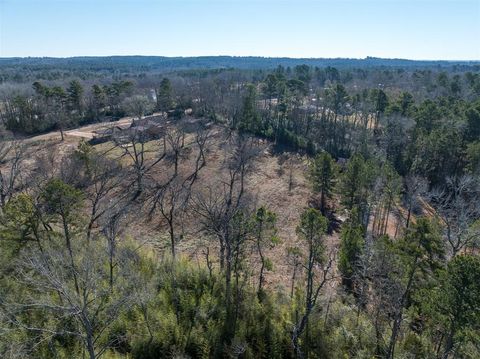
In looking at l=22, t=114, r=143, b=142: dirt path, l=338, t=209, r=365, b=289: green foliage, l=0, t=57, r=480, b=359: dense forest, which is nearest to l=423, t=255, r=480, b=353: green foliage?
l=0, t=57, r=480, b=359: dense forest

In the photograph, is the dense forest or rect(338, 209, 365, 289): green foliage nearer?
the dense forest

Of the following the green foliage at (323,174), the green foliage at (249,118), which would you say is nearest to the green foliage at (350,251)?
the green foliage at (323,174)

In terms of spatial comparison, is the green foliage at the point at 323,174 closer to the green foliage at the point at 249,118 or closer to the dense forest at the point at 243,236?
the dense forest at the point at 243,236

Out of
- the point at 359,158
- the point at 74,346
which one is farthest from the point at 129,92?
the point at 74,346

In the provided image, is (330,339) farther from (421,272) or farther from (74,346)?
(74,346)

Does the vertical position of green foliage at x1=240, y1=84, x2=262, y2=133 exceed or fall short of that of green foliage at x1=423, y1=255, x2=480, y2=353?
it exceeds it

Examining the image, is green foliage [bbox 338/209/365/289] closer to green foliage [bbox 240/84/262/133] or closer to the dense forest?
the dense forest

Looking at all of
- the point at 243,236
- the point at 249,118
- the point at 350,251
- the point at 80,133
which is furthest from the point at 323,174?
the point at 80,133

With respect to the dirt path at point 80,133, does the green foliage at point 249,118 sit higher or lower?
higher

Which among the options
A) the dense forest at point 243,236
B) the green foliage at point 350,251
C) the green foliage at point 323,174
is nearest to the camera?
the dense forest at point 243,236
